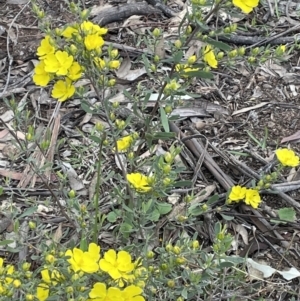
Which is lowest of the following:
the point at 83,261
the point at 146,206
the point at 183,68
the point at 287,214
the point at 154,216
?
the point at 287,214

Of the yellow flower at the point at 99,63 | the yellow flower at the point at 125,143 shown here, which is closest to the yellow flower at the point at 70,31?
the yellow flower at the point at 99,63

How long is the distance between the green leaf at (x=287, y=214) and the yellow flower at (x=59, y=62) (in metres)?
1.10

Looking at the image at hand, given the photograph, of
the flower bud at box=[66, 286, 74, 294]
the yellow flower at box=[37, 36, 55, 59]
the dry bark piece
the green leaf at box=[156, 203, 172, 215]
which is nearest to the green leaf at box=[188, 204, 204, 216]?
the green leaf at box=[156, 203, 172, 215]

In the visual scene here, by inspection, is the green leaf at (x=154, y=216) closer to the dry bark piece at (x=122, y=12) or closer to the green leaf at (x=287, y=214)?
the green leaf at (x=287, y=214)

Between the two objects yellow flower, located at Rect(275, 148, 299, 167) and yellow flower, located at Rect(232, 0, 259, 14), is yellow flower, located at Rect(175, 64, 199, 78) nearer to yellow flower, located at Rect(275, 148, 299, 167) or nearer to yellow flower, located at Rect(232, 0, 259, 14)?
yellow flower, located at Rect(232, 0, 259, 14)

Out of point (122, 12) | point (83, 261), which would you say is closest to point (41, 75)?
point (83, 261)

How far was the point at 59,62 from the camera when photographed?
1.92 metres

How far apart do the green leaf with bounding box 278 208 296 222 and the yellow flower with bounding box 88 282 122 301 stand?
3.18 feet

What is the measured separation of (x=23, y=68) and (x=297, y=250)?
165 centimetres

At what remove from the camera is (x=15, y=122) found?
2.04 meters

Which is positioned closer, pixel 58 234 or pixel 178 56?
pixel 178 56

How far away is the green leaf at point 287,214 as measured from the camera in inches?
97.4

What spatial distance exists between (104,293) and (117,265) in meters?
0.09

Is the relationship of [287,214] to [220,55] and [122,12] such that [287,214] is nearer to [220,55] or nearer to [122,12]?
[220,55]
